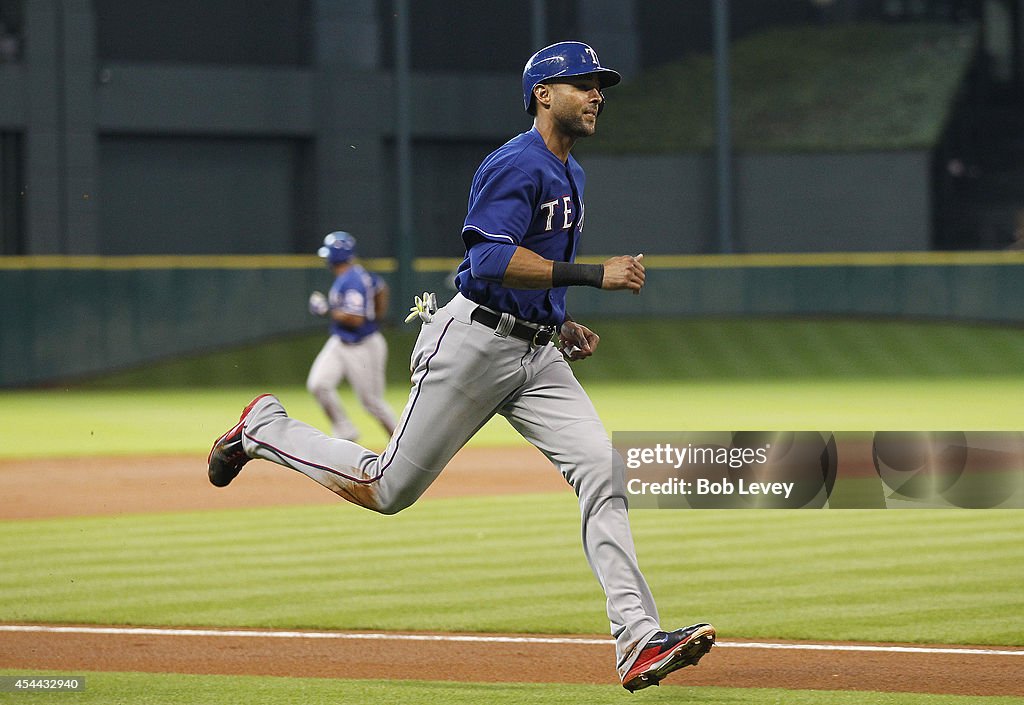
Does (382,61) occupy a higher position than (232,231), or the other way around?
(382,61)

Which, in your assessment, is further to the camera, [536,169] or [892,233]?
[892,233]

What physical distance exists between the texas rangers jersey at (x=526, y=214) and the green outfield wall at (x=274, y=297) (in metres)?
21.5

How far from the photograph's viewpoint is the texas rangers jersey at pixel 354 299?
47.0ft

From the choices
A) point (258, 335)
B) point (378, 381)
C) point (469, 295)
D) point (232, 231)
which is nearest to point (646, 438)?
point (378, 381)

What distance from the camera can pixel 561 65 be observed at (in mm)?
5129

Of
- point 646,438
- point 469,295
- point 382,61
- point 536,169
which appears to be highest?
point 382,61

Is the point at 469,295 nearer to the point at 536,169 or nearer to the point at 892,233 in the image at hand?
the point at 536,169

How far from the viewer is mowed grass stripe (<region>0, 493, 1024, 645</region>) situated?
688 cm

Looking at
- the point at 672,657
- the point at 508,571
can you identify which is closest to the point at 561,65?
the point at 672,657

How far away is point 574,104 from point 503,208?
1.53ft

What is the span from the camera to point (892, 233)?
35.5m

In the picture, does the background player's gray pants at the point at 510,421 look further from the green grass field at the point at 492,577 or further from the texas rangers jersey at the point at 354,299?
the texas rangers jersey at the point at 354,299

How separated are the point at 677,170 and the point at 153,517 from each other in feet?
88.1

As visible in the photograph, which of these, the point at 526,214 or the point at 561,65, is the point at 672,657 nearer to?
the point at 526,214
